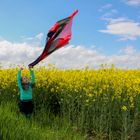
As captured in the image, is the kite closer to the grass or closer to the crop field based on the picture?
the crop field

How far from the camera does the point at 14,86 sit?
1669 centimetres

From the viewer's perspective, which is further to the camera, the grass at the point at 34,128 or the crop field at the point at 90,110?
the crop field at the point at 90,110

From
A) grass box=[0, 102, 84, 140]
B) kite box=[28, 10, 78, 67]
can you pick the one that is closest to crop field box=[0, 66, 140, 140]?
grass box=[0, 102, 84, 140]

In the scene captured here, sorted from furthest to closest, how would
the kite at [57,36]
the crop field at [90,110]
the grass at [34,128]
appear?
the crop field at [90,110], the kite at [57,36], the grass at [34,128]

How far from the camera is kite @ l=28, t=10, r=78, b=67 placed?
12.3 metres

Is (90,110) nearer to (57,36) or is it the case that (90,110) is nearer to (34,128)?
(57,36)

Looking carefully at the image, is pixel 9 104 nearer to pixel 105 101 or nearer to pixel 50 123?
A: pixel 50 123

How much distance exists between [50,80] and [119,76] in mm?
2557

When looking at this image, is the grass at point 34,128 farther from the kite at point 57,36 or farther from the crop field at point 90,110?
the kite at point 57,36

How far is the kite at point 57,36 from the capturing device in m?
12.3

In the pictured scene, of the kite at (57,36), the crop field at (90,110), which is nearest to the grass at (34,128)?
the crop field at (90,110)

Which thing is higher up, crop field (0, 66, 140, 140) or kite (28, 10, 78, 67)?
kite (28, 10, 78, 67)

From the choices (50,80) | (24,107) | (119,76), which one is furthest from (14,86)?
(119,76)

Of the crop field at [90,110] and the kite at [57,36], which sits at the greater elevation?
the kite at [57,36]
